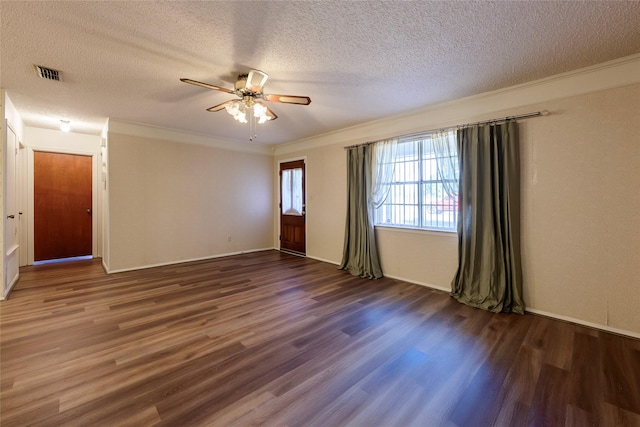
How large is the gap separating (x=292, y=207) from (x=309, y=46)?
165 inches

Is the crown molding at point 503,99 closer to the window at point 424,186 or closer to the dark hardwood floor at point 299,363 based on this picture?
the window at point 424,186

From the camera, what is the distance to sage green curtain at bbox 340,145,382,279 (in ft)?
14.2

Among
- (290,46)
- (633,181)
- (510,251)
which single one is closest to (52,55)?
(290,46)

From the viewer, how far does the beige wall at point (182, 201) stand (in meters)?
4.48

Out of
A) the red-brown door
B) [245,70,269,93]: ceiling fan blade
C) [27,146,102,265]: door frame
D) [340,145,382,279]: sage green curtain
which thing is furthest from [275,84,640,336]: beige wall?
the red-brown door

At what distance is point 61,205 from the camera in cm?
527

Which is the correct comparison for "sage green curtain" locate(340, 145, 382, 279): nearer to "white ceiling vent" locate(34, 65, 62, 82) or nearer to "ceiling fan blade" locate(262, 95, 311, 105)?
"ceiling fan blade" locate(262, 95, 311, 105)

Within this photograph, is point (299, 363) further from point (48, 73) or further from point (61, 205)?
point (61, 205)

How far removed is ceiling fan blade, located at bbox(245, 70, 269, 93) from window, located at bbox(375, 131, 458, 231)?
2.36 metres

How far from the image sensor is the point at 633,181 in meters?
2.44

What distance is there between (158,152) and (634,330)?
6.67 meters

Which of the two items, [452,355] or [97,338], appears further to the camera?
[97,338]

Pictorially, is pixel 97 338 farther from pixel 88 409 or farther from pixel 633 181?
pixel 633 181

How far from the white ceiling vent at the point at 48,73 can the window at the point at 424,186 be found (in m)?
4.16
